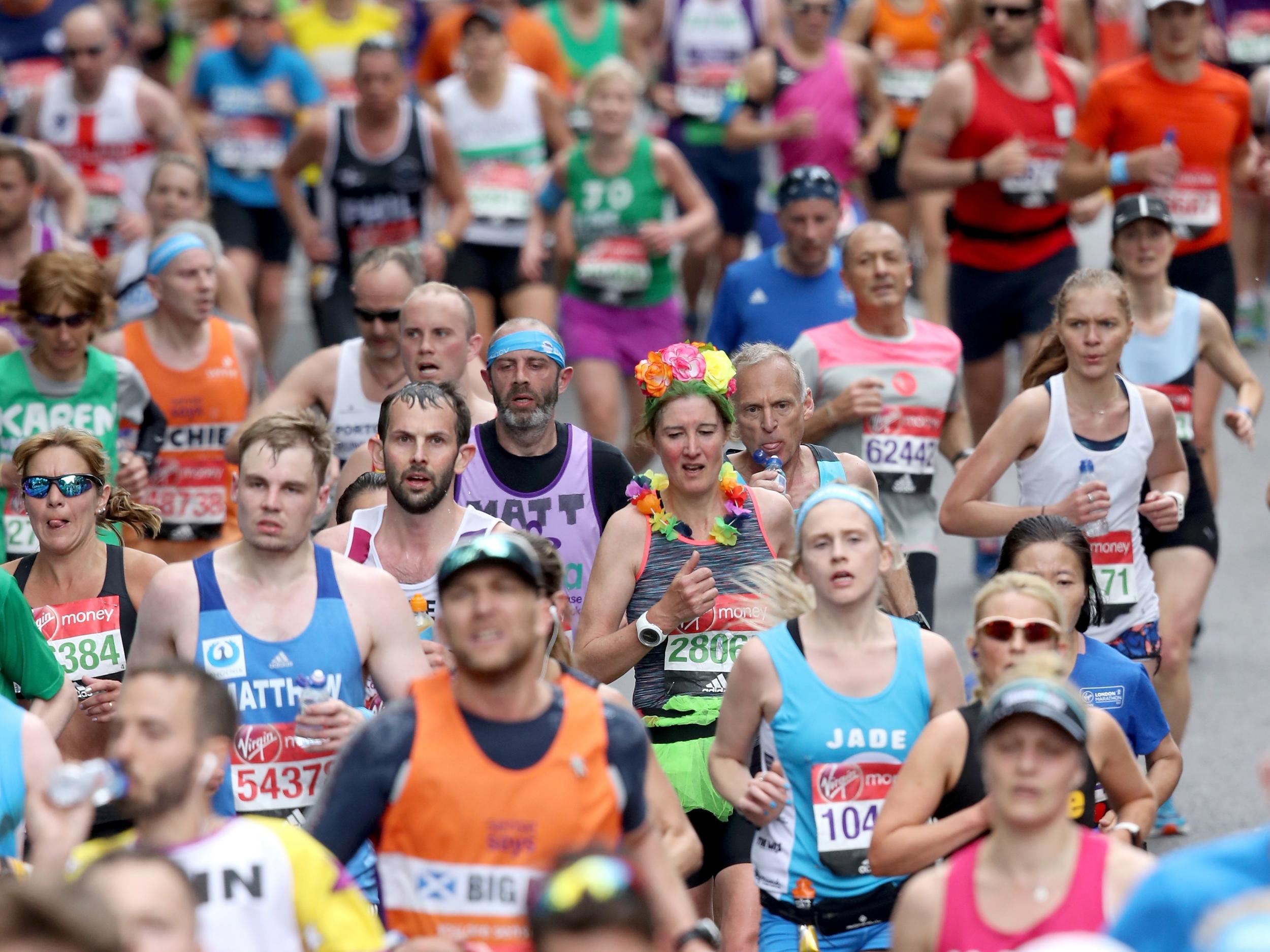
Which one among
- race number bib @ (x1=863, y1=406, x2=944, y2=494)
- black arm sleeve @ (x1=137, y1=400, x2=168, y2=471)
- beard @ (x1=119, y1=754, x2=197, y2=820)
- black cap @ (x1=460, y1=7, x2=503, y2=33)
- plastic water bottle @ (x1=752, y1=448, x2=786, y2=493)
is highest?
black cap @ (x1=460, y1=7, x2=503, y2=33)

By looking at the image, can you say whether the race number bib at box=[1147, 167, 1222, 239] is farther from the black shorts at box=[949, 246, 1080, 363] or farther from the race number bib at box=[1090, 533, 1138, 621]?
the race number bib at box=[1090, 533, 1138, 621]

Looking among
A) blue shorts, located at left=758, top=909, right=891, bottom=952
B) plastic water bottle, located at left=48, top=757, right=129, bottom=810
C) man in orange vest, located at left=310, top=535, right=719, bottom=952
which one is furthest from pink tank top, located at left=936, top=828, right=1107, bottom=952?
plastic water bottle, located at left=48, top=757, right=129, bottom=810

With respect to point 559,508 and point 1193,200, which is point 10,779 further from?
point 1193,200

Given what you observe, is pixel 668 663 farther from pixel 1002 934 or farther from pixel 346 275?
pixel 346 275

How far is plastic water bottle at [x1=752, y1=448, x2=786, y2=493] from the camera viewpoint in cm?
598

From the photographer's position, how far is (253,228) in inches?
456

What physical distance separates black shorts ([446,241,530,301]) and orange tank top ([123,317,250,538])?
2.81 meters

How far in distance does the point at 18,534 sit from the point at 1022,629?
378 cm

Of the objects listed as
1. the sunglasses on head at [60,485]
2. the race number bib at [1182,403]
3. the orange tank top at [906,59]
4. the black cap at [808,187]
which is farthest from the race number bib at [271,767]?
the orange tank top at [906,59]

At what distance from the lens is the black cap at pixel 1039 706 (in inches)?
154

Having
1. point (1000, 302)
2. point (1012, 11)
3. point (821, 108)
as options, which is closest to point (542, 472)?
point (1000, 302)

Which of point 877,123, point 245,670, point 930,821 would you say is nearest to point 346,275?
point 877,123

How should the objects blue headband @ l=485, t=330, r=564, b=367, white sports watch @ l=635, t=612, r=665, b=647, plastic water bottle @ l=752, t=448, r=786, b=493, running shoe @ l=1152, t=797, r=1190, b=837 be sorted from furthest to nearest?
running shoe @ l=1152, t=797, r=1190, b=837 < blue headband @ l=485, t=330, r=564, b=367 < plastic water bottle @ l=752, t=448, r=786, b=493 < white sports watch @ l=635, t=612, r=665, b=647

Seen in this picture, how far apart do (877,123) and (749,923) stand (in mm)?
6780
